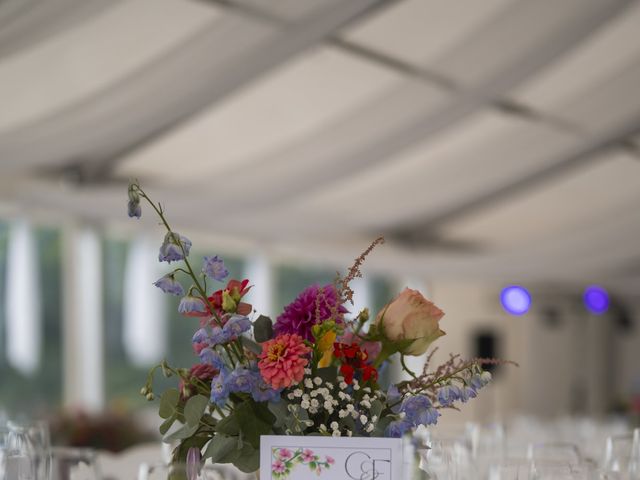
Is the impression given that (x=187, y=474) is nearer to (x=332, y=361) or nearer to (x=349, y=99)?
(x=332, y=361)

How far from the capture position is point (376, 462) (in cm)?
177

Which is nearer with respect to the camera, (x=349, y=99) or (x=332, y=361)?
(x=332, y=361)

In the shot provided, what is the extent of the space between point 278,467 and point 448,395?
0.31 m

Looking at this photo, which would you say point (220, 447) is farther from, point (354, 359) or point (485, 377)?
point (485, 377)

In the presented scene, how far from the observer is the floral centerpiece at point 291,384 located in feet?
5.88

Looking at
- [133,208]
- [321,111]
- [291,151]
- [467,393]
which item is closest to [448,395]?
[467,393]

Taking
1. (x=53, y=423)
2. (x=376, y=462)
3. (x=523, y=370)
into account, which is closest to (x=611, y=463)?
(x=376, y=462)

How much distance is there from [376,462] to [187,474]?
0.32 m

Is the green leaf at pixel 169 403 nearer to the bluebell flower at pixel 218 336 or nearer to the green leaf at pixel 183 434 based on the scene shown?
the green leaf at pixel 183 434

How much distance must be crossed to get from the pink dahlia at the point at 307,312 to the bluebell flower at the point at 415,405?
182mm

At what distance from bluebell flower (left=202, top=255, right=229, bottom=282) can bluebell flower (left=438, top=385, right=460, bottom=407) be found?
16.4 inches

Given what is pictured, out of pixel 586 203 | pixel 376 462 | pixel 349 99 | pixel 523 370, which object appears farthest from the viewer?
pixel 523 370

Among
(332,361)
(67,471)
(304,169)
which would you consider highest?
(304,169)

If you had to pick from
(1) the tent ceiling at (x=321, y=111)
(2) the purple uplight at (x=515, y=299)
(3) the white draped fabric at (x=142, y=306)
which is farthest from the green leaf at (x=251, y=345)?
(2) the purple uplight at (x=515, y=299)
